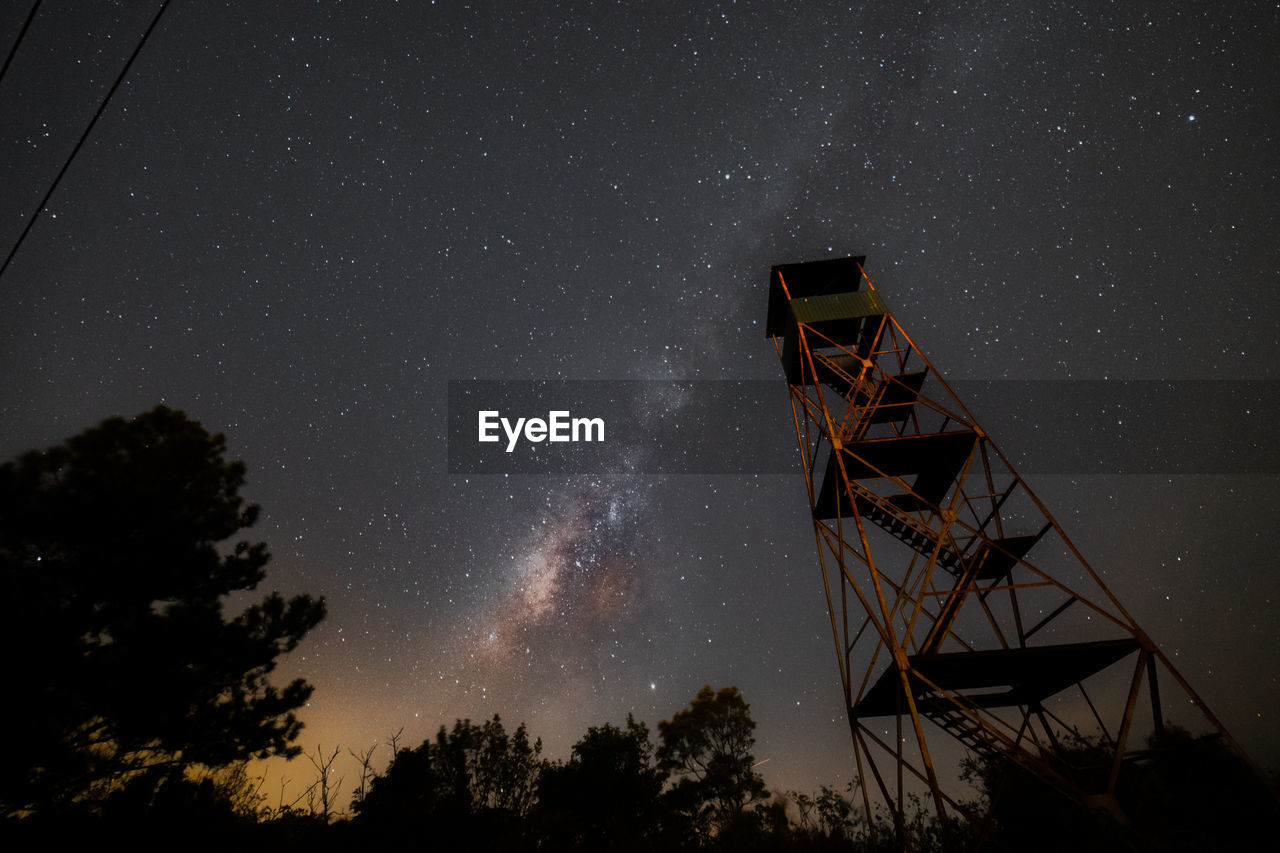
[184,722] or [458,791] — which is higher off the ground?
[184,722]

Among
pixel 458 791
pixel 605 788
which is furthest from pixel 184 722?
pixel 605 788

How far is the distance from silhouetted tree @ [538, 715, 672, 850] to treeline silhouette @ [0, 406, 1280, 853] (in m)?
9.89

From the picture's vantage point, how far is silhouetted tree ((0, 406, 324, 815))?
883cm

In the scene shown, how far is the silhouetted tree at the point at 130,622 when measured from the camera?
883 cm

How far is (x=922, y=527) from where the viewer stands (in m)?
10.4

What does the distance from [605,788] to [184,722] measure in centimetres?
1924

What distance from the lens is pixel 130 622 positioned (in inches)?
400

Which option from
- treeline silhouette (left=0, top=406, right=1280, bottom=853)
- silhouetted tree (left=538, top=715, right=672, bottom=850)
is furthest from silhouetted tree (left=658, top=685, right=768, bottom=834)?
treeline silhouette (left=0, top=406, right=1280, bottom=853)

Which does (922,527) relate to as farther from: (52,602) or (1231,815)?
(52,602)

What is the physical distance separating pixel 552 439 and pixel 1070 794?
14.8m

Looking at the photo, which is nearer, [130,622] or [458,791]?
[130,622]

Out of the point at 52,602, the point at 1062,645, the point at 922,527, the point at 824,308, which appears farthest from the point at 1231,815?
the point at 52,602

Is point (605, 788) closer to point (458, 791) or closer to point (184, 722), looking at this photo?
point (458, 791)

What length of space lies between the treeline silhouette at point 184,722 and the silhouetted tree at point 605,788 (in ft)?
32.5
